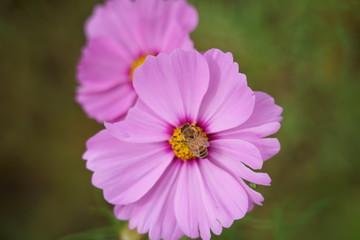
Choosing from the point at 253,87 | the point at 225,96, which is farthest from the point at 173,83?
the point at 253,87

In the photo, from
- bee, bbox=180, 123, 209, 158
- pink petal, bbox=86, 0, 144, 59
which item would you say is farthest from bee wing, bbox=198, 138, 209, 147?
pink petal, bbox=86, 0, 144, 59

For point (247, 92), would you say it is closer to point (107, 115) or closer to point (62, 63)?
point (107, 115)

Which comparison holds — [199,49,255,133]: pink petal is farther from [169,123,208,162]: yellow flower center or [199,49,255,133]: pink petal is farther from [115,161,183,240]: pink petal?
[115,161,183,240]: pink petal

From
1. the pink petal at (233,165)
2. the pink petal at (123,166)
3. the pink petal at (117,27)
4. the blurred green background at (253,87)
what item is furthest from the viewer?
the blurred green background at (253,87)

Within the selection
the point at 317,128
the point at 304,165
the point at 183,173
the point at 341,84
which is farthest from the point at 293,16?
the point at 183,173

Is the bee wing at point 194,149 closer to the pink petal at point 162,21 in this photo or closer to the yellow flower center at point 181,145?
the yellow flower center at point 181,145

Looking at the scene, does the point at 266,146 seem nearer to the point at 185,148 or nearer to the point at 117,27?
the point at 185,148

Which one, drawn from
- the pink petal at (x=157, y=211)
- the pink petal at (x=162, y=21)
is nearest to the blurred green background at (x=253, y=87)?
the pink petal at (x=157, y=211)
